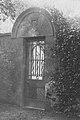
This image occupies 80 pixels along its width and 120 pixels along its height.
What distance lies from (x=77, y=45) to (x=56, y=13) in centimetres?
153

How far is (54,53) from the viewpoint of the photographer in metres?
7.34

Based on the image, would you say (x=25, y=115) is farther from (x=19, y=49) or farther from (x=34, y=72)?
Result: (x=19, y=49)

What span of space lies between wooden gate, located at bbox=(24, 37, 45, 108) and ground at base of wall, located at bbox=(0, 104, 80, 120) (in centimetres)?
52

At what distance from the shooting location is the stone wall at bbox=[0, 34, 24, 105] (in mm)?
8406

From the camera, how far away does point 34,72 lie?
822 cm

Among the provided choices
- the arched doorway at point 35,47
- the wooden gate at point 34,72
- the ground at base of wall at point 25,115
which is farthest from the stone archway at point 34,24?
the ground at base of wall at point 25,115

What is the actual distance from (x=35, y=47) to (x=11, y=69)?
1.34 metres

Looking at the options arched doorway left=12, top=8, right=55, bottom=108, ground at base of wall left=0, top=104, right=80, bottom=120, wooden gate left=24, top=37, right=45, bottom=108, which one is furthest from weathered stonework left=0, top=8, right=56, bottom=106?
ground at base of wall left=0, top=104, right=80, bottom=120

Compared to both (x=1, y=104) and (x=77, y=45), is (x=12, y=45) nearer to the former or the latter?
(x=1, y=104)

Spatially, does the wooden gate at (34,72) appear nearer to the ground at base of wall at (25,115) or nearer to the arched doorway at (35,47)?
the arched doorway at (35,47)

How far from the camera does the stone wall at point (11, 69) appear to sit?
27.6 feet

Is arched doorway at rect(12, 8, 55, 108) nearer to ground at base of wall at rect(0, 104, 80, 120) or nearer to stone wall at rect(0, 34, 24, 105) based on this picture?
stone wall at rect(0, 34, 24, 105)

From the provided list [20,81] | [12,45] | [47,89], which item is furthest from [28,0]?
[47,89]

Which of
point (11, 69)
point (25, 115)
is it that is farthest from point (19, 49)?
point (25, 115)
